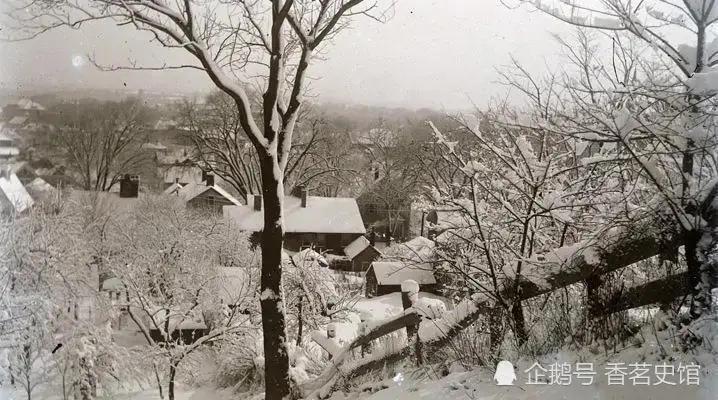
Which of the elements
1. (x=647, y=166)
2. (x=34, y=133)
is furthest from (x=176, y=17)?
(x=34, y=133)

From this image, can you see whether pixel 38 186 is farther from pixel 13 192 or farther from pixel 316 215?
pixel 316 215

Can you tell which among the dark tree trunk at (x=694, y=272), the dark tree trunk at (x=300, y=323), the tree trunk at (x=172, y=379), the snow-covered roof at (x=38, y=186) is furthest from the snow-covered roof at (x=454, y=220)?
the snow-covered roof at (x=38, y=186)

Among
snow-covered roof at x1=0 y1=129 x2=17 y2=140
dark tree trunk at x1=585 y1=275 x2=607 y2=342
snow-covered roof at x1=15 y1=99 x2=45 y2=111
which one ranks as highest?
snow-covered roof at x1=15 y1=99 x2=45 y2=111

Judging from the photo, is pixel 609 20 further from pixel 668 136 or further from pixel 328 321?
pixel 328 321

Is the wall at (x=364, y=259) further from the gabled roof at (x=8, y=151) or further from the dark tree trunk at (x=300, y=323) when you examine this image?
the gabled roof at (x=8, y=151)

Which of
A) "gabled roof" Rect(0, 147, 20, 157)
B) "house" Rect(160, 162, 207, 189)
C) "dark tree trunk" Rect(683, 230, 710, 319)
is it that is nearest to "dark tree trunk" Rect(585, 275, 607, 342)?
"dark tree trunk" Rect(683, 230, 710, 319)

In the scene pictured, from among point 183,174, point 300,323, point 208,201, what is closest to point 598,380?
point 300,323

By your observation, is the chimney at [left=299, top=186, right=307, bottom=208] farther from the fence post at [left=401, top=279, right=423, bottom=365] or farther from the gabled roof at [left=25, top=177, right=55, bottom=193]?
the fence post at [left=401, top=279, right=423, bottom=365]
